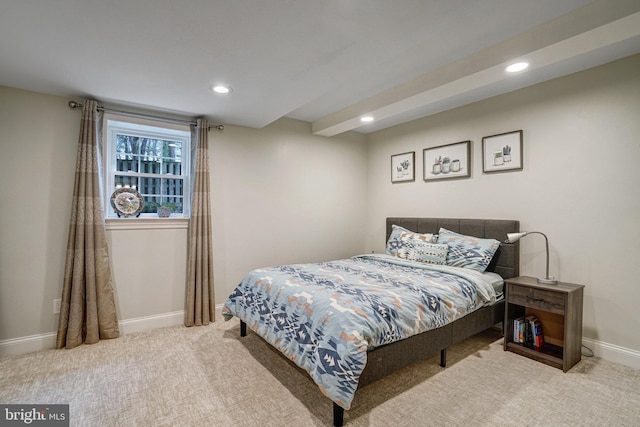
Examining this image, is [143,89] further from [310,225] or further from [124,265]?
[310,225]

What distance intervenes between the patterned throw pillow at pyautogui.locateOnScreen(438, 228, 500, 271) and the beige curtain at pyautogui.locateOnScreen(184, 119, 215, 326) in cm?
261

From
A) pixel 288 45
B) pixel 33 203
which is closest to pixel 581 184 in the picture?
pixel 288 45

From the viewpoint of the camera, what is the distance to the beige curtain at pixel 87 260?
277 cm

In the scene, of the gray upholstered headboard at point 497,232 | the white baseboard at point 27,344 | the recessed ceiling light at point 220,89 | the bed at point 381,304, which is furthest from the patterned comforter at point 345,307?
the recessed ceiling light at point 220,89

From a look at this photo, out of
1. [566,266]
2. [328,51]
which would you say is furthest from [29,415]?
[566,266]

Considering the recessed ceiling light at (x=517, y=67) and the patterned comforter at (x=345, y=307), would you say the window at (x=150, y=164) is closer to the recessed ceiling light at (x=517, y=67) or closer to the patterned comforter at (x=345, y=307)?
the patterned comforter at (x=345, y=307)

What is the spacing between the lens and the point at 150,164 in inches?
135

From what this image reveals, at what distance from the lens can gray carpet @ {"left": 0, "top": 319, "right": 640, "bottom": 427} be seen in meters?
1.84

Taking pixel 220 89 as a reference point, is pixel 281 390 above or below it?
below

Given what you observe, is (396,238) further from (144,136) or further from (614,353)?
(144,136)

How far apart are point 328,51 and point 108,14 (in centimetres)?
126

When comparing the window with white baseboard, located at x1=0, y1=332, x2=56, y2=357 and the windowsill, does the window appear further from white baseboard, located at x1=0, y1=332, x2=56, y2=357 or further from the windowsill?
white baseboard, located at x1=0, y1=332, x2=56, y2=357

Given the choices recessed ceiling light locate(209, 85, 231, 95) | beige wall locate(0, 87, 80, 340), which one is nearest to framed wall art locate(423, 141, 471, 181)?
recessed ceiling light locate(209, 85, 231, 95)

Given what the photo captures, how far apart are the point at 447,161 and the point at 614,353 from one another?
2.32 metres
